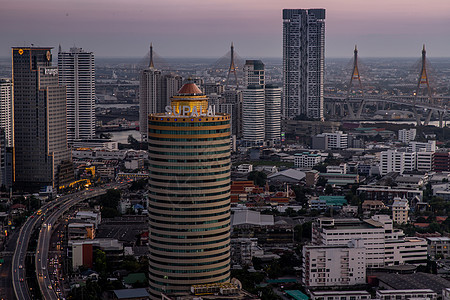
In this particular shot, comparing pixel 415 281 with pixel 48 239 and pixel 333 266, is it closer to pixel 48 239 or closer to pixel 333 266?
pixel 333 266

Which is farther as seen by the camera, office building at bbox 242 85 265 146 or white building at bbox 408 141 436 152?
office building at bbox 242 85 265 146

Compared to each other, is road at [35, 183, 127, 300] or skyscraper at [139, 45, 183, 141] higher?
skyscraper at [139, 45, 183, 141]

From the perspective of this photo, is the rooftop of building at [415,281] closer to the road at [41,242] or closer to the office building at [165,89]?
the road at [41,242]

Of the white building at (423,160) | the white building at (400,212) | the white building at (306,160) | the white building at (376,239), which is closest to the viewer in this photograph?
the white building at (376,239)

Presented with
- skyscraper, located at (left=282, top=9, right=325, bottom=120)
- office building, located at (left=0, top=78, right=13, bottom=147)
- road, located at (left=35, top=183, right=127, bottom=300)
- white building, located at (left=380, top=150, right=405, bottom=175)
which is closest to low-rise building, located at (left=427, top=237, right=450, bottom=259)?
road, located at (left=35, top=183, right=127, bottom=300)


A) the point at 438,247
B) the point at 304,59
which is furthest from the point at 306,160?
the point at 304,59

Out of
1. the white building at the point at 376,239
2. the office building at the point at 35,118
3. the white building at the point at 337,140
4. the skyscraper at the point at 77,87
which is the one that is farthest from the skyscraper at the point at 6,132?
the white building at the point at 337,140

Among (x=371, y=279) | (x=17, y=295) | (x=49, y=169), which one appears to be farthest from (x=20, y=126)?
(x=371, y=279)

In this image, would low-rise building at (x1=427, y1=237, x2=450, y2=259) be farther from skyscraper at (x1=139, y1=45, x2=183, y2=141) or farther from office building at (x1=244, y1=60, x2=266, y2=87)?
skyscraper at (x1=139, y1=45, x2=183, y2=141)
